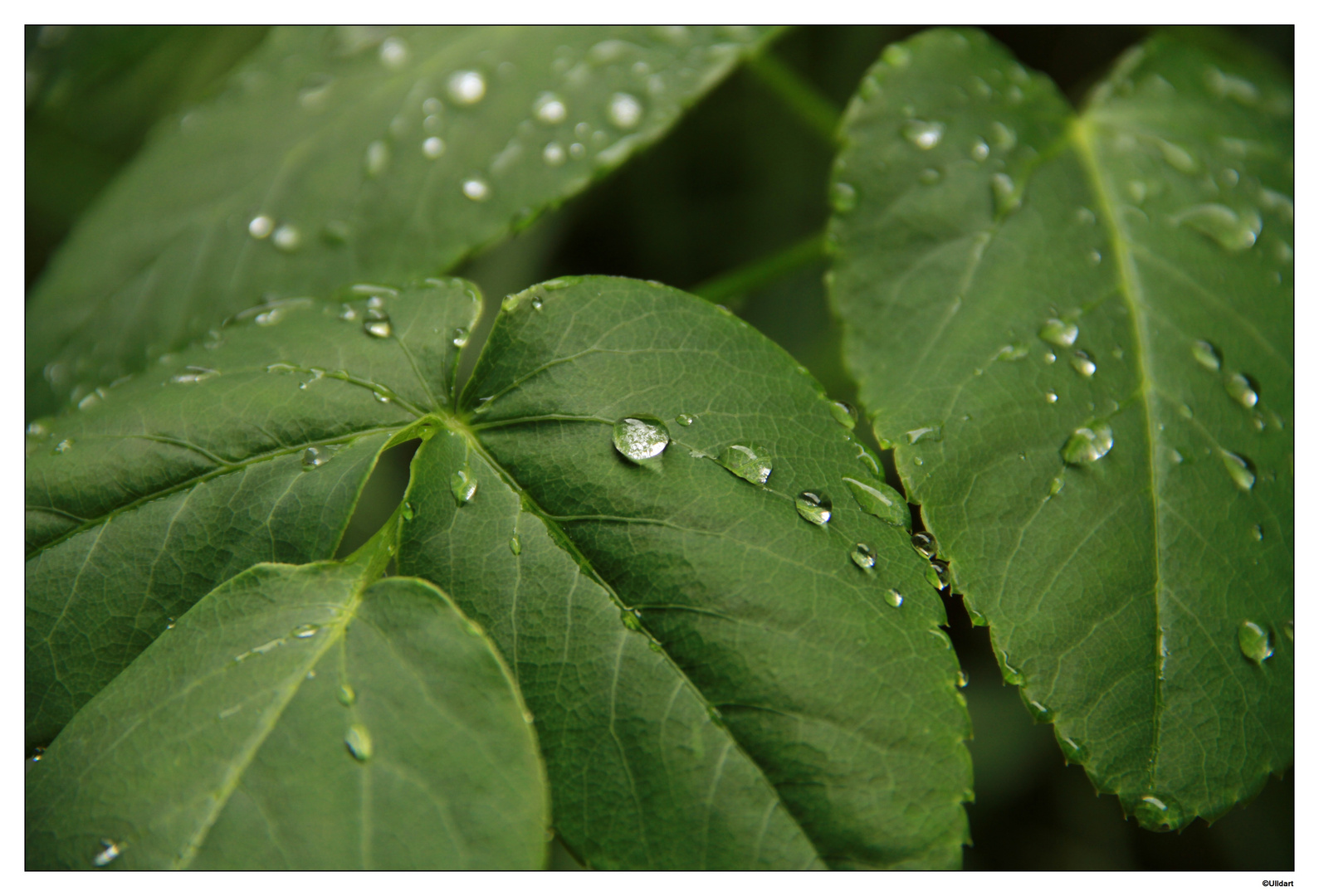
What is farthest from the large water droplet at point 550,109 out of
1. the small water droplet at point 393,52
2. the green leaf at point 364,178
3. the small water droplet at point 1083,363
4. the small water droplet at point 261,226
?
the small water droplet at point 1083,363

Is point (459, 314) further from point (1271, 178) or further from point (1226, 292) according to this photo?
point (1271, 178)

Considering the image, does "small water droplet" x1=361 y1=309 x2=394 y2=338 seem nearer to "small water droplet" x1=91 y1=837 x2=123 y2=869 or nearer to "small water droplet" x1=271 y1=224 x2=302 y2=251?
"small water droplet" x1=271 y1=224 x2=302 y2=251

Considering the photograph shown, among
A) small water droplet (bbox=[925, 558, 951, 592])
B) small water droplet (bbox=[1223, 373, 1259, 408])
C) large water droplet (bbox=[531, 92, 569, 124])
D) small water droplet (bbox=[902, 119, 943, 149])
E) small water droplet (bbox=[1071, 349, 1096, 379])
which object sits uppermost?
small water droplet (bbox=[902, 119, 943, 149])

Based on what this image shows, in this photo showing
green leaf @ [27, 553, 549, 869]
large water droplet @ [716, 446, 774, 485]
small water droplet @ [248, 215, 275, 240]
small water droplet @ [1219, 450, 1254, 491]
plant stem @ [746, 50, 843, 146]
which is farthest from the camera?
plant stem @ [746, 50, 843, 146]

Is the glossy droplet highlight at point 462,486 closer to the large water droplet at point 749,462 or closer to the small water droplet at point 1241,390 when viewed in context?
the large water droplet at point 749,462

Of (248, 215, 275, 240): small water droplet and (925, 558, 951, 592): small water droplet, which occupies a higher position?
(248, 215, 275, 240): small water droplet

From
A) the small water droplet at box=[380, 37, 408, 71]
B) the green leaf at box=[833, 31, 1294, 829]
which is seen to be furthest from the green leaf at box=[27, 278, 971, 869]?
the small water droplet at box=[380, 37, 408, 71]
